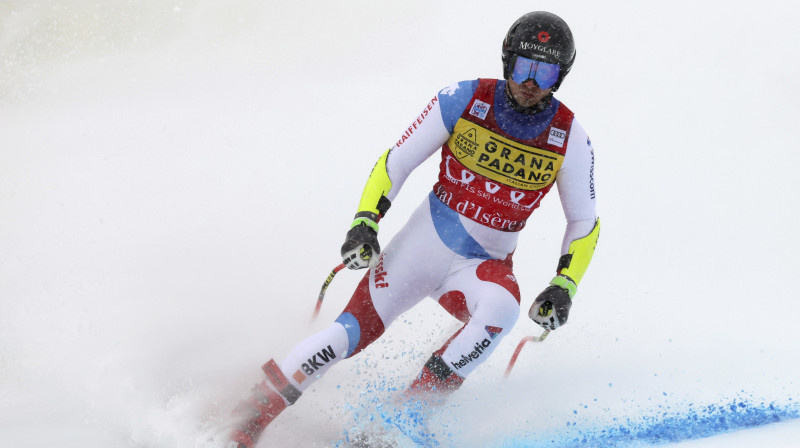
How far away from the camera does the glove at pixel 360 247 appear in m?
3.63

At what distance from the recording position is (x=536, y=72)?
355 cm

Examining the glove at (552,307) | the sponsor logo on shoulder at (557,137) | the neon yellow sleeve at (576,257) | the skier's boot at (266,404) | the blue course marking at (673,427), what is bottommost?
the blue course marking at (673,427)

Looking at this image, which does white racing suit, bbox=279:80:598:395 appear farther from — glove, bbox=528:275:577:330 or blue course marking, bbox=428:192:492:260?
glove, bbox=528:275:577:330

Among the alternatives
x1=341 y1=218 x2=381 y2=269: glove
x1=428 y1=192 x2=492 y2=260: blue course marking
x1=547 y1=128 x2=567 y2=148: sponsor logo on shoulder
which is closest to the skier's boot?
x1=341 y1=218 x2=381 y2=269: glove

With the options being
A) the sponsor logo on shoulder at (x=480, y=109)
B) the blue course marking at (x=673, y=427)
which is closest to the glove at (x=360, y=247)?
the sponsor logo on shoulder at (x=480, y=109)

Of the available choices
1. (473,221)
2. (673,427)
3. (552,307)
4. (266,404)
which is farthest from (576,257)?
(266,404)

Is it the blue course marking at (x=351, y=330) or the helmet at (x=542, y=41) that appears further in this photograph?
the blue course marking at (x=351, y=330)

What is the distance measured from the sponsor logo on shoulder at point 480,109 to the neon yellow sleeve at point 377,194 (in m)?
0.48

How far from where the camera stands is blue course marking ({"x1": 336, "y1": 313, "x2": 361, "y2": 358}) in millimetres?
3811

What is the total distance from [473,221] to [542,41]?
0.96 m

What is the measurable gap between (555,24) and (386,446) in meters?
2.12

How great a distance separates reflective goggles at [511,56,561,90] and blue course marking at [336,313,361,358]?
4.58 feet

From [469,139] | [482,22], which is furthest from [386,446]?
[482,22]

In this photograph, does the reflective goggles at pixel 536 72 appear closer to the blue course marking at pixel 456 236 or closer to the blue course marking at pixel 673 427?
the blue course marking at pixel 456 236
